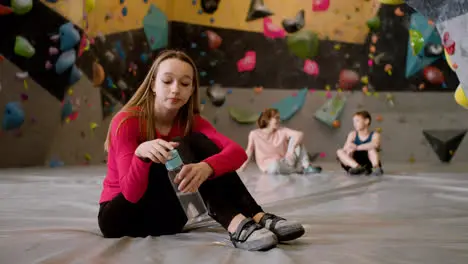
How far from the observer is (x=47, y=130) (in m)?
4.08

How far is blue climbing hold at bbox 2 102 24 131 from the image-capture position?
369 cm

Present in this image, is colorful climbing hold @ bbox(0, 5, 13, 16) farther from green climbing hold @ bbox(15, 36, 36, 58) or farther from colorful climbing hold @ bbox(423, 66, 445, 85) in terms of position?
colorful climbing hold @ bbox(423, 66, 445, 85)

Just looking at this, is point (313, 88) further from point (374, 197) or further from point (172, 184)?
point (172, 184)

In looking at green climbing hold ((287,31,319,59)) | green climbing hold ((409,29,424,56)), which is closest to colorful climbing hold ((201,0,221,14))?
green climbing hold ((287,31,319,59))

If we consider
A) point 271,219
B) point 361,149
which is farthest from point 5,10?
point 271,219

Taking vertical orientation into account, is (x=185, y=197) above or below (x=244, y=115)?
above

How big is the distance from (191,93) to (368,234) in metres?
0.71

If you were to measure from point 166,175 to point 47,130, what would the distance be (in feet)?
9.80

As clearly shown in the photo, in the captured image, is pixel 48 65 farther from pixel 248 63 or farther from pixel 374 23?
pixel 374 23

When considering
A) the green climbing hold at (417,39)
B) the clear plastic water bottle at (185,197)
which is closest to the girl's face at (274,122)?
the green climbing hold at (417,39)

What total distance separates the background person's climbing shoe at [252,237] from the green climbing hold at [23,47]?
2946mm

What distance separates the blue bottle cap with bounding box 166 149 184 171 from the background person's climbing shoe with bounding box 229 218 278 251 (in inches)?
9.4

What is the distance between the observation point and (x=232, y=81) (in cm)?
566

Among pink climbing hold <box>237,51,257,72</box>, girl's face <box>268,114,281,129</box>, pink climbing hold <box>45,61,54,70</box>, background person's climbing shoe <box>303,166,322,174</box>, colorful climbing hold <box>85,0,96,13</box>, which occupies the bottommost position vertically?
background person's climbing shoe <box>303,166,322,174</box>
